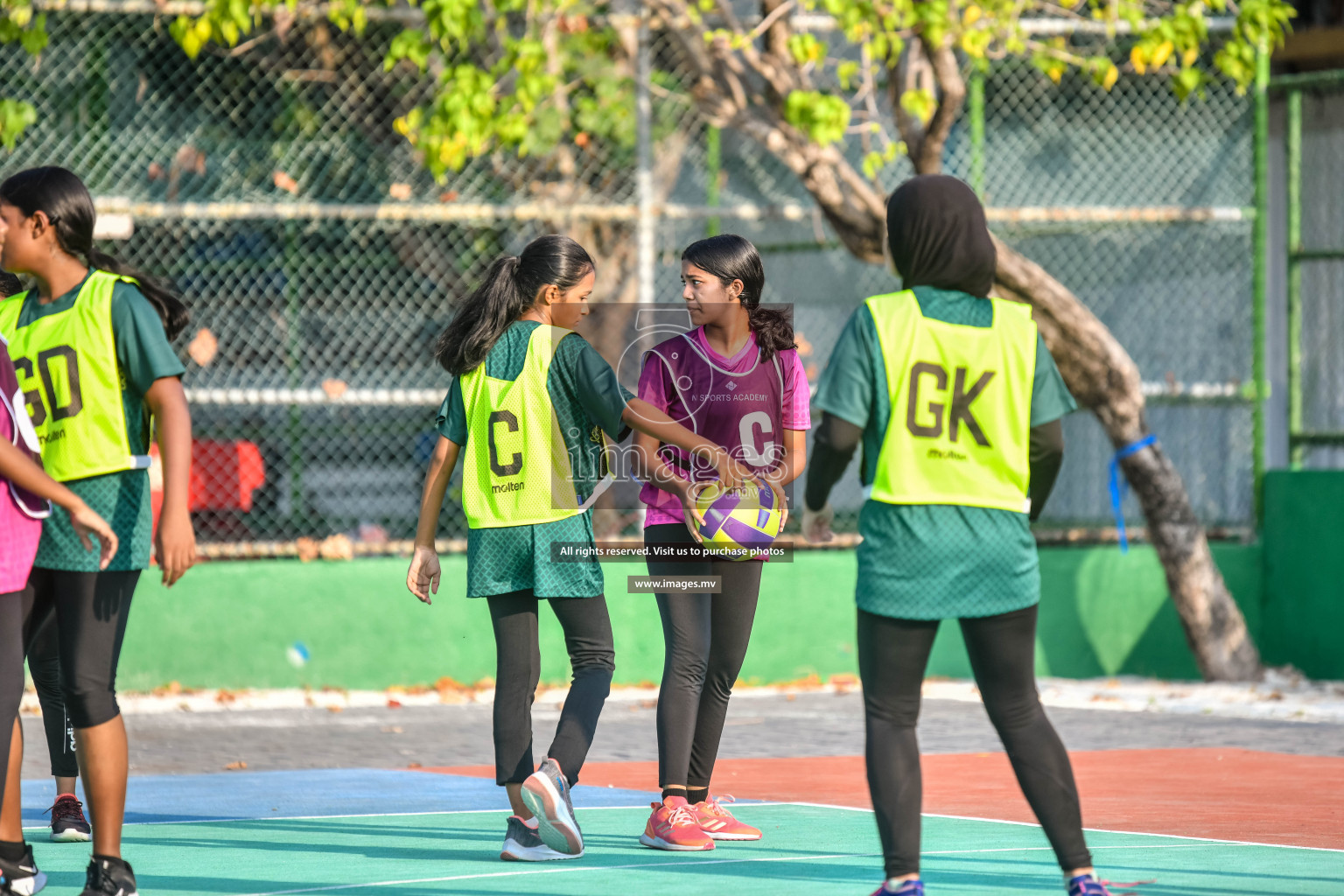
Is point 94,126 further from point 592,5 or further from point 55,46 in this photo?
point 592,5

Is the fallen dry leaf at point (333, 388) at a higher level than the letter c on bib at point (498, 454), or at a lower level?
lower

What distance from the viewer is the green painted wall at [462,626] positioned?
35.8ft

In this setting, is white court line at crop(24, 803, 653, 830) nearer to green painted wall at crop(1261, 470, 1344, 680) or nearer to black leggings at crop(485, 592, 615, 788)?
black leggings at crop(485, 592, 615, 788)

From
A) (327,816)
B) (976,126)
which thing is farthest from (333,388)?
(327,816)

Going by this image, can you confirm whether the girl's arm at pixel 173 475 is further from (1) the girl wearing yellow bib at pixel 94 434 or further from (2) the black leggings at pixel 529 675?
(2) the black leggings at pixel 529 675

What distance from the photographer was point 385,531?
11836 mm

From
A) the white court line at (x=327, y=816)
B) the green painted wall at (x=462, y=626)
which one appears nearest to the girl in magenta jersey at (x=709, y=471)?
the white court line at (x=327, y=816)

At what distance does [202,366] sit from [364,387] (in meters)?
1.02

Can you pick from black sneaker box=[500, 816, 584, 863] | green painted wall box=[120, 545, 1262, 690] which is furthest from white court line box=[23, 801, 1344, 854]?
green painted wall box=[120, 545, 1262, 690]

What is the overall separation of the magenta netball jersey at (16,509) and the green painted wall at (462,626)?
6.00 metres

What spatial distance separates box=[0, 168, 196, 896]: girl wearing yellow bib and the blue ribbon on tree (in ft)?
25.9

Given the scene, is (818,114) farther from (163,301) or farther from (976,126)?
(163,301)

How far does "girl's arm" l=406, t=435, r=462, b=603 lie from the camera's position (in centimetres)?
565

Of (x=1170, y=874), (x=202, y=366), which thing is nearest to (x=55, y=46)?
(x=202, y=366)
